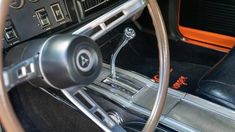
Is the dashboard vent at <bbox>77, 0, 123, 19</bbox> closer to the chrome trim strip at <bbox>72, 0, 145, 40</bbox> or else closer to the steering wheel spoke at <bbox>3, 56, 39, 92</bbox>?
the chrome trim strip at <bbox>72, 0, 145, 40</bbox>

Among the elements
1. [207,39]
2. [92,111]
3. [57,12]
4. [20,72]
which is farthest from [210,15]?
[20,72]

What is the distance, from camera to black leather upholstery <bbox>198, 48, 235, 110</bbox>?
1.13 m

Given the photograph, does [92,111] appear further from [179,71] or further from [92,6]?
[179,71]

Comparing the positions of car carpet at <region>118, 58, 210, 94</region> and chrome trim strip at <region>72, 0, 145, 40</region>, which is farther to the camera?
car carpet at <region>118, 58, 210, 94</region>

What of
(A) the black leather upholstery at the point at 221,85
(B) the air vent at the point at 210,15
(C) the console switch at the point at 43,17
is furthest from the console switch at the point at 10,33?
(B) the air vent at the point at 210,15

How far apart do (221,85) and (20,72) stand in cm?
71

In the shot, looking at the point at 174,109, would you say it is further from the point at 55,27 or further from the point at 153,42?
the point at 153,42

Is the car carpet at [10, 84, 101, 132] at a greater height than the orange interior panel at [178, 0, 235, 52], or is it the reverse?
the car carpet at [10, 84, 101, 132]

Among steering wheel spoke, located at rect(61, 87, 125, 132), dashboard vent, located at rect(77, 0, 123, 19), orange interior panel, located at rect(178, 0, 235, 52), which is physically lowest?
orange interior panel, located at rect(178, 0, 235, 52)

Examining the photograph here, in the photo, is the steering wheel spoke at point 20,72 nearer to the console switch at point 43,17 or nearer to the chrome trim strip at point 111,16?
the chrome trim strip at point 111,16

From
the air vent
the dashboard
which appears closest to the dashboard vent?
the dashboard

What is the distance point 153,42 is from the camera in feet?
6.10

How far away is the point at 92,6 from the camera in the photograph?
4.42 feet

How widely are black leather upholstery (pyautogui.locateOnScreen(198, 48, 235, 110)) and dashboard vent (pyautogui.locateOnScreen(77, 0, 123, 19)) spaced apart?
18.7 inches
